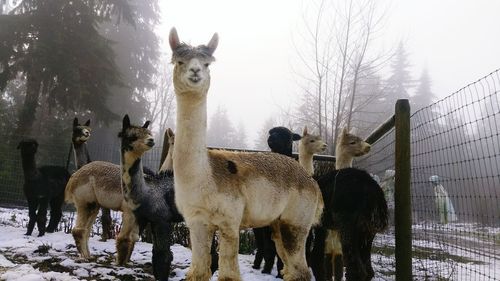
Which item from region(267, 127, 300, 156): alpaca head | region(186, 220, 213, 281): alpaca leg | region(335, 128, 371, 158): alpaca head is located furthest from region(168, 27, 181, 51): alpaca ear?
region(335, 128, 371, 158): alpaca head

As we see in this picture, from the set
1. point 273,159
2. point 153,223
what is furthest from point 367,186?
point 153,223

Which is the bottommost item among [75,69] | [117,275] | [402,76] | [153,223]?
[117,275]

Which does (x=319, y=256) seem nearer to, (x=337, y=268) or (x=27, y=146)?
(x=337, y=268)

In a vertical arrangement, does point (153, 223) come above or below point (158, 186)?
below

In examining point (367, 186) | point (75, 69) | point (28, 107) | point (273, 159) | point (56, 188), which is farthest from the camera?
point (75, 69)

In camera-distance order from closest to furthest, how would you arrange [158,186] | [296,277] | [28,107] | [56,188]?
[296,277]
[158,186]
[56,188]
[28,107]

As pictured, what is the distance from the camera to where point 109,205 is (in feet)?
22.0

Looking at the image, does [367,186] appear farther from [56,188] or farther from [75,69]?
[75,69]

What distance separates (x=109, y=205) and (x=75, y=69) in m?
13.7

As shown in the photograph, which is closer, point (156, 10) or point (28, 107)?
point (28, 107)

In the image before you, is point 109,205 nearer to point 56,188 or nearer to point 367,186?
point 56,188

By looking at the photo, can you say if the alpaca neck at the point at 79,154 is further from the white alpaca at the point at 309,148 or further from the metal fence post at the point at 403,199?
the metal fence post at the point at 403,199

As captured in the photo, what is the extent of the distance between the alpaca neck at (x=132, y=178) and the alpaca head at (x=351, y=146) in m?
3.37

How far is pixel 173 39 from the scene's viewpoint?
3721 millimetres
